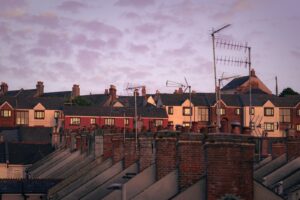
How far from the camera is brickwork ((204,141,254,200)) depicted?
65.3ft

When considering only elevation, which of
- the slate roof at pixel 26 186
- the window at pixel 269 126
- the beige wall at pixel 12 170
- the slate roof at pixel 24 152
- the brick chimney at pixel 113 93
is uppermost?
the brick chimney at pixel 113 93

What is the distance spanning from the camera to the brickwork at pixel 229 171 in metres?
19.9

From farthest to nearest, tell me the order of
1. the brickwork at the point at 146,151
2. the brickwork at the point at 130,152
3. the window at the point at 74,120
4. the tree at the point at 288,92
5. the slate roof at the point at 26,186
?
the tree at the point at 288,92 → the window at the point at 74,120 → the slate roof at the point at 26,186 → the brickwork at the point at 130,152 → the brickwork at the point at 146,151

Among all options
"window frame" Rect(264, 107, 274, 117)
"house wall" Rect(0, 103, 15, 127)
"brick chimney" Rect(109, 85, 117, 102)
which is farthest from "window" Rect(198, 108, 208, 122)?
"house wall" Rect(0, 103, 15, 127)

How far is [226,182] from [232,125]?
83.8 inches

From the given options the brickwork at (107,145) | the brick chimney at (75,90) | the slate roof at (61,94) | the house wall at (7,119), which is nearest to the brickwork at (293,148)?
the brickwork at (107,145)

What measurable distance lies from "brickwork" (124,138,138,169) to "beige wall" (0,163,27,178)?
Result: 35770mm

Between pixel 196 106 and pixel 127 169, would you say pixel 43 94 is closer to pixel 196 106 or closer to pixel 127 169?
pixel 196 106

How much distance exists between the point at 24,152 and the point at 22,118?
47.1 meters

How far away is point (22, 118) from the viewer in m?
116

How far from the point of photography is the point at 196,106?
11644 cm

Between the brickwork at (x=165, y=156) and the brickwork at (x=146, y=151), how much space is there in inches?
92.5

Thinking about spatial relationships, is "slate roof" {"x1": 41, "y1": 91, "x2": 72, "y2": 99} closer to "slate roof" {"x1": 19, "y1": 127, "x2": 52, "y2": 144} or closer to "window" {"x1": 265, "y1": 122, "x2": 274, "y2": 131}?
"window" {"x1": 265, "y1": 122, "x2": 274, "y2": 131}

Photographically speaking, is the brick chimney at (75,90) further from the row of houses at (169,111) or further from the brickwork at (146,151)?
the brickwork at (146,151)
